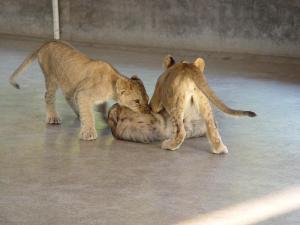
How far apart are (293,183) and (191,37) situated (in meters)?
6.28

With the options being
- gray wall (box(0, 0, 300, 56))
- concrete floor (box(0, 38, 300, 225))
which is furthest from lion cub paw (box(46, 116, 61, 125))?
gray wall (box(0, 0, 300, 56))

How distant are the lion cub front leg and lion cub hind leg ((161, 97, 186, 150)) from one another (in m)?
0.65

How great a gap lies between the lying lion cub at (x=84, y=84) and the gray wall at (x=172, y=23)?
171 inches

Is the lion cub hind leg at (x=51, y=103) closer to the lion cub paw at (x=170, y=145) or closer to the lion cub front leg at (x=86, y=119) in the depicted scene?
the lion cub front leg at (x=86, y=119)

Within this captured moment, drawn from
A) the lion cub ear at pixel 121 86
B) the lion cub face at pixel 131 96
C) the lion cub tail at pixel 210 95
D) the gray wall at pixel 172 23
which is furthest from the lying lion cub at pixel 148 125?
the gray wall at pixel 172 23

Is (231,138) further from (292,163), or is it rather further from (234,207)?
(234,207)

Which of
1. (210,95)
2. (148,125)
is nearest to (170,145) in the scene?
(148,125)

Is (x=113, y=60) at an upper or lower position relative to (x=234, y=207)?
lower

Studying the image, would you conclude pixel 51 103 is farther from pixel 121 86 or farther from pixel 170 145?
pixel 170 145

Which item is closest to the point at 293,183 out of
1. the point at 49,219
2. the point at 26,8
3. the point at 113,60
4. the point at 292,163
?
the point at 292,163

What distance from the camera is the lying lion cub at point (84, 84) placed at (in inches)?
240

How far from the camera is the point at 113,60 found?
33.8 feet

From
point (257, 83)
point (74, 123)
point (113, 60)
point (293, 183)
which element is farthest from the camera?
point (113, 60)

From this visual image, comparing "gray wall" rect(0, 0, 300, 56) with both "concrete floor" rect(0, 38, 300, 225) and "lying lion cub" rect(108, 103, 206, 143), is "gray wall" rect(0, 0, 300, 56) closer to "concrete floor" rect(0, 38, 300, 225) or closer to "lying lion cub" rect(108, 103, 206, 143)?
"concrete floor" rect(0, 38, 300, 225)
